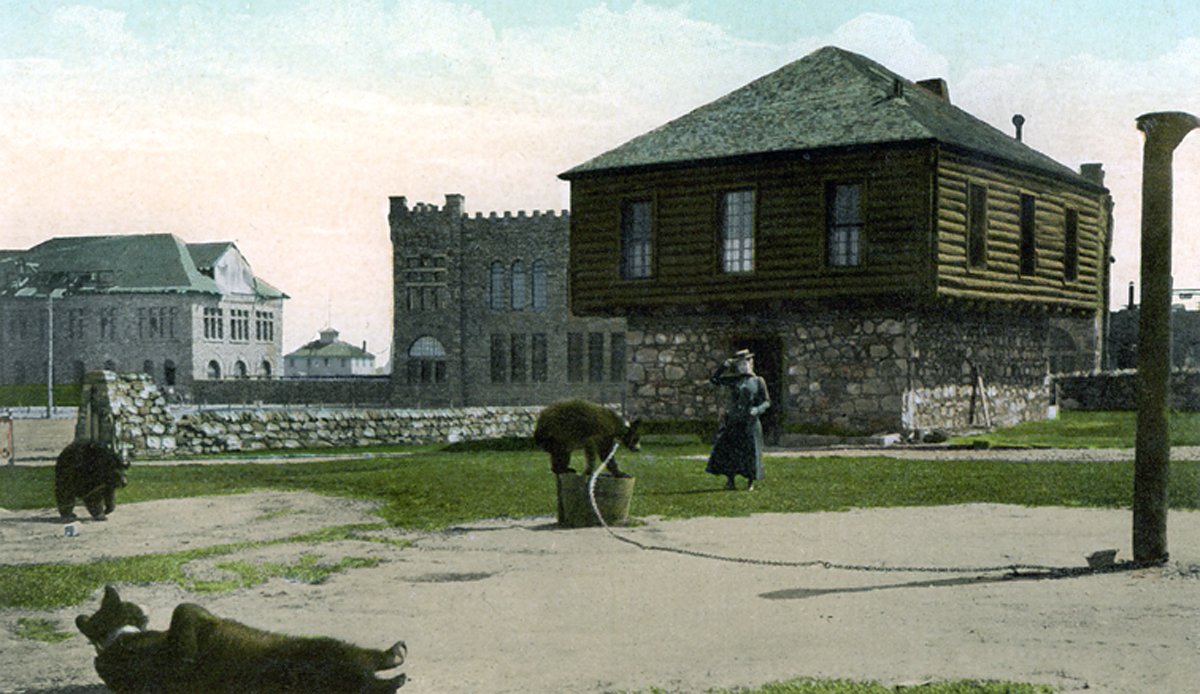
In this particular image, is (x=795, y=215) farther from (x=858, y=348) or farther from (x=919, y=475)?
(x=919, y=475)

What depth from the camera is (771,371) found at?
86.9ft

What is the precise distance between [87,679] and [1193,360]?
5442 centimetres

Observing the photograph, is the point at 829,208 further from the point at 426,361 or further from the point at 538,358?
the point at 426,361

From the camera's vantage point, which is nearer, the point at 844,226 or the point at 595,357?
the point at 844,226

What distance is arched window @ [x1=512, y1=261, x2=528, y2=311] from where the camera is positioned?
5725cm

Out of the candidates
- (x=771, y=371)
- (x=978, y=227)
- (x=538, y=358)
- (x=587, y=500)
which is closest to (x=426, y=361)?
(x=538, y=358)

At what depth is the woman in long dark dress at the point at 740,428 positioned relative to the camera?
15570 mm

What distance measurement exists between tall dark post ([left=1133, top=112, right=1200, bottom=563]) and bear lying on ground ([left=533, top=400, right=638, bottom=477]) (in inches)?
189

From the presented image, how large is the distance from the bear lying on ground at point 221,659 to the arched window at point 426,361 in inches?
2090

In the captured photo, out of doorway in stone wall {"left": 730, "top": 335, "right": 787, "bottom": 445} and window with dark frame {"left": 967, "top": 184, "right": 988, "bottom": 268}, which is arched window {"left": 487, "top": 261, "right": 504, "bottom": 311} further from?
window with dark frame {"left": 967, "top": 184, "right": 988, "bottom": 268}

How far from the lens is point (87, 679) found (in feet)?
20.0

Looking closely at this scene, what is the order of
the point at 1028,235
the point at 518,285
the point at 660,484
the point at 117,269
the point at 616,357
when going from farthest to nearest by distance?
the point at 518,285 → the point at 616,357 → the point at 1028,235 → the point at 117,269 → the point at 660,484

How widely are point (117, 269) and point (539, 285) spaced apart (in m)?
40.3

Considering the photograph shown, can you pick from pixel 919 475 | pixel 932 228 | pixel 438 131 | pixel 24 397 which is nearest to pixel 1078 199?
pixel 932 228
